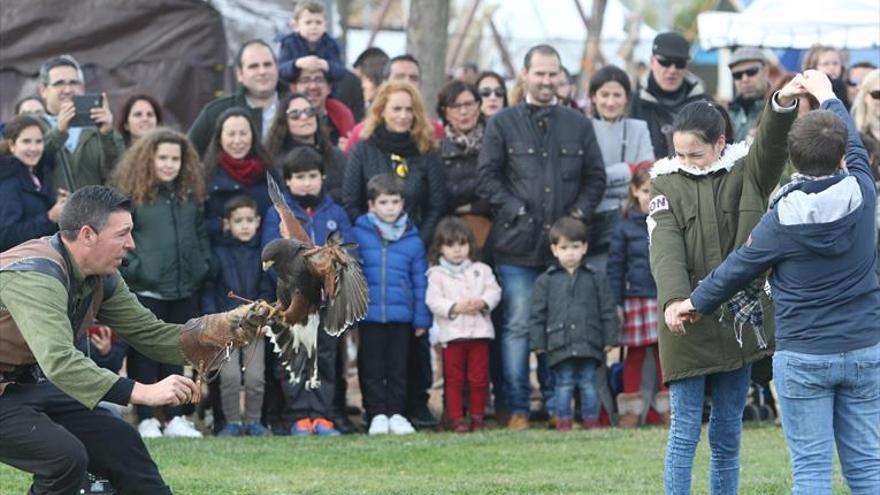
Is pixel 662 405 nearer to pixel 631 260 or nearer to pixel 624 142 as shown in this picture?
pixel 631 260

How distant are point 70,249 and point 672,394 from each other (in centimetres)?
261

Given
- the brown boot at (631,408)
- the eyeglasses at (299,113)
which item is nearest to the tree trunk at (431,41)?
the eyeglasses at (299,113)

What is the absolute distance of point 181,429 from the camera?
1034 cm

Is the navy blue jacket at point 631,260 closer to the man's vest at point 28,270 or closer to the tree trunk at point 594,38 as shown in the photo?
the man's vest at point 28,270

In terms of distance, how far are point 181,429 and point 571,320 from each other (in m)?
2.67

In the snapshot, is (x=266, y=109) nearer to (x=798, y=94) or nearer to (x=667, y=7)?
(x=798, y=94)

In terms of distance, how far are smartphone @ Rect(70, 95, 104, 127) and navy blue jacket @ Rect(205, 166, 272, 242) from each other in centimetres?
91

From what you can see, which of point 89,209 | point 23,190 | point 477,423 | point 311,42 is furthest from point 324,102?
point 89,209

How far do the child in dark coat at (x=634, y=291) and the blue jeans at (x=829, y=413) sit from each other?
14.4 ft

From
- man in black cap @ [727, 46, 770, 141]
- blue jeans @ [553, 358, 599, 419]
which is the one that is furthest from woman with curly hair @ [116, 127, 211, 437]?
man in black cap @ [727, 46, 770, 141]

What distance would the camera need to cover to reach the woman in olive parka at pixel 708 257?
6754 millimetres

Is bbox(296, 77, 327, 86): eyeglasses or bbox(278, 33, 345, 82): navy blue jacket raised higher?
bbox(278, 33, 345, 82): navy blue jacket

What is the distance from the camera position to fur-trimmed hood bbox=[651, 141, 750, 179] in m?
6.86

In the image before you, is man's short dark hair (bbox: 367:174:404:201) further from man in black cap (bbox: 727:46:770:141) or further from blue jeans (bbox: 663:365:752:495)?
blue jeans (bbox: 663:365:752:495)
